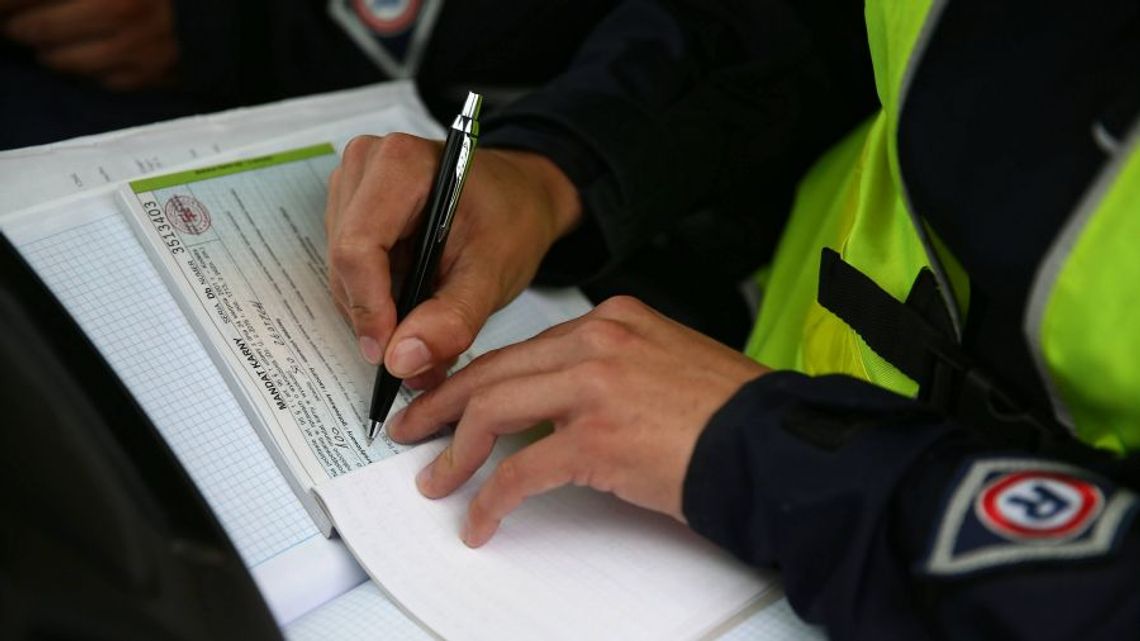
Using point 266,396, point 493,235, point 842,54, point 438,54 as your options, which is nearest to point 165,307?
point 266,396

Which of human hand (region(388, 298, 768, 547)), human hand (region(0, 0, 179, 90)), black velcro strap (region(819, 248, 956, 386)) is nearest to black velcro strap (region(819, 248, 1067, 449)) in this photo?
black velcro strap (region(819, 248, 956, 386))

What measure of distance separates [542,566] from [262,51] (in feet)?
2.36

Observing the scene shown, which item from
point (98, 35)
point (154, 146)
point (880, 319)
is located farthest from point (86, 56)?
point (880, 319)

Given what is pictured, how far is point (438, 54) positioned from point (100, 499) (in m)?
0.69

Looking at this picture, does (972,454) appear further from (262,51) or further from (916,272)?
(262,51)

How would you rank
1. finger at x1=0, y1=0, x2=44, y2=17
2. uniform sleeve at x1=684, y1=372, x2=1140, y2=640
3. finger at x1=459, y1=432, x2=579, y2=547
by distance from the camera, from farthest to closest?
finger at x1=0, y1=0, x2=44, y2=17
finger at x1=459, y1=432, x2=579, y2=547
uniform sleeve at x1=684, y1=372, x2=1140, y2=640

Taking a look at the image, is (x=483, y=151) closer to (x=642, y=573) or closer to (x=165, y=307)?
(x=165, y=307)

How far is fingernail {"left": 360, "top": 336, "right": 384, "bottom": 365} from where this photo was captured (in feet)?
2.28

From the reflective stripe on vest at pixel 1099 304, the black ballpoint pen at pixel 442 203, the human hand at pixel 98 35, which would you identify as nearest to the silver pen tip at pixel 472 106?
the black ballpoint pen at pixel 442 203

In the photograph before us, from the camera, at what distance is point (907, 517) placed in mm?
567

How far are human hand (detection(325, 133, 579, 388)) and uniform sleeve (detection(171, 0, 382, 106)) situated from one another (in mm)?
313

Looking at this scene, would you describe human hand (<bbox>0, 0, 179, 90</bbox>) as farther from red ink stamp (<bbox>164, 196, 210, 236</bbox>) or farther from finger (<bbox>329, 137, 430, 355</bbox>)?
finger (<bbox>329, 137, 430, 355</bbox>)

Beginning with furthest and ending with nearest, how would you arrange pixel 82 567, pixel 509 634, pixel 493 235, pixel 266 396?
pixel 493 235
pixel 266 396
pixel 509 634
pixel 82 567

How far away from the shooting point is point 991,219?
592 mm
